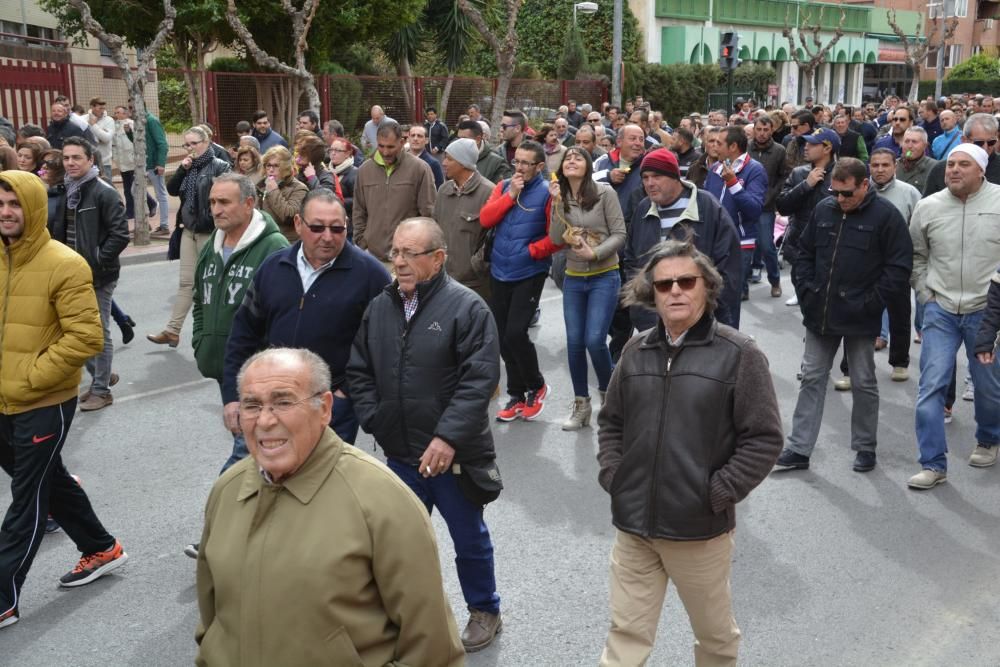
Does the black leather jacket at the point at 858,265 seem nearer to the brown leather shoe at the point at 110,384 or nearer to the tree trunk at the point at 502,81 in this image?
the brown leather shoe at the point at 110,384

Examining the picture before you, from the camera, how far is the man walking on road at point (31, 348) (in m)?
4.72

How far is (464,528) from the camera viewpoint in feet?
14.8

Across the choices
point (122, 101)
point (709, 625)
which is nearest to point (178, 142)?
point (122, 101)

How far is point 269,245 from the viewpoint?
215 inches

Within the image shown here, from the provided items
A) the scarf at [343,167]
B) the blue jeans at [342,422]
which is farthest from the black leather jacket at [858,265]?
the scarf at [343,167]

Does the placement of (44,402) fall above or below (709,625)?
above

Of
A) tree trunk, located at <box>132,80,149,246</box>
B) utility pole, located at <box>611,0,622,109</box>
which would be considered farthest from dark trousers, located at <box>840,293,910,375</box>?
utility pole, located at <box>611,0,622,109</box>

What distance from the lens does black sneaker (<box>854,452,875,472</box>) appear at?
6.87m

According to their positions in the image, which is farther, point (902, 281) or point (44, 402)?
point (902, 281)

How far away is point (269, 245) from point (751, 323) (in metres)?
6.61

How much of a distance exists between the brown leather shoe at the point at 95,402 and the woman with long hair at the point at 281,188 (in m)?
1.79

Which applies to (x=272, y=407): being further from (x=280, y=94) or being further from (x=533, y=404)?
(x=280, y=94)

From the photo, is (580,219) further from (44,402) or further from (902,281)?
(44,402)

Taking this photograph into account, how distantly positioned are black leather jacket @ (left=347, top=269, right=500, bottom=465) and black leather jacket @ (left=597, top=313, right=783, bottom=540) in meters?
0.75
